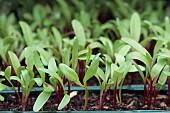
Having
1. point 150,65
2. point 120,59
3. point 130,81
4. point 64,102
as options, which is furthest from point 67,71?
point 130,81

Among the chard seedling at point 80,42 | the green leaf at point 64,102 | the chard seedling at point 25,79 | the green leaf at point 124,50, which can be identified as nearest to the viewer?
the green leaf at point 64,102

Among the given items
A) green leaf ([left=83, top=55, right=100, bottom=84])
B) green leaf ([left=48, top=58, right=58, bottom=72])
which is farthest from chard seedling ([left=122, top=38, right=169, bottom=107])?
green leaf ([left=48, top=58, right=58, bottom=72])

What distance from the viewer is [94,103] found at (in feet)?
4.95

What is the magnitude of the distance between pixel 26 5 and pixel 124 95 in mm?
1034

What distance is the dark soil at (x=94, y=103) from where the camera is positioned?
1.46 meters

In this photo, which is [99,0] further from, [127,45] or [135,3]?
[127,45]

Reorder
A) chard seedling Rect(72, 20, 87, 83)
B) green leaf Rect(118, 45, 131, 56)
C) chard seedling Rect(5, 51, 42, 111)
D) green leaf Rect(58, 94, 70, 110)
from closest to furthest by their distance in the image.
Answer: green leaf Rect(58, 94, 70, 110)
chard seedling Rect(5, 51, 42, 111)
green leaf Rect(118, 45, 131, 56)
chard seedling Rect(72, 20, 87, 83)

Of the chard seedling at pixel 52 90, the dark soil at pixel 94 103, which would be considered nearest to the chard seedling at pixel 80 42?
the dark soil at pixel 94 103

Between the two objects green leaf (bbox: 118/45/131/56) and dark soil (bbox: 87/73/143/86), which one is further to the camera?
dark soil (bbox: 87/73/143/86)

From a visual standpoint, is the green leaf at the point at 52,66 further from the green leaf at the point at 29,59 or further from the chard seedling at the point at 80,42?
the chard seedling at the point at 80,42

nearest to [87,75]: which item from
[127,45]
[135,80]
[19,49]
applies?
[127,45]

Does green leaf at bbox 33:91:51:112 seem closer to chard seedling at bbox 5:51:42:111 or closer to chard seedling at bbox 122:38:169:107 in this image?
chard seedling at bbox 5:51:42:111

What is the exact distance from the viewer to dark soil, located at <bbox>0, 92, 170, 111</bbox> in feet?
4.78

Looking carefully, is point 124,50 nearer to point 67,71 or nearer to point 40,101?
point 67,71
